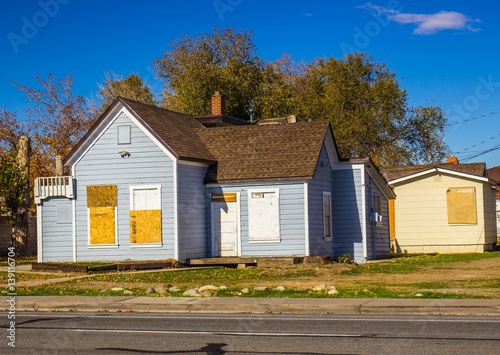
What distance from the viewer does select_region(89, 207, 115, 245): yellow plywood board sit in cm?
3303

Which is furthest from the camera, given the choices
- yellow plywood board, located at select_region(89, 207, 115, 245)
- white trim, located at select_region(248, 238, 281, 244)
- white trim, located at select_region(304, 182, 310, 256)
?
yellow plywood board, located at select_region(89, 207, 115, 245)

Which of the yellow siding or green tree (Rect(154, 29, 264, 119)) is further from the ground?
green tree (Rect(154, 29, 264, 119))

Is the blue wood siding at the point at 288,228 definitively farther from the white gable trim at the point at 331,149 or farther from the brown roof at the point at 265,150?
the white gable trim at the point at 331,149

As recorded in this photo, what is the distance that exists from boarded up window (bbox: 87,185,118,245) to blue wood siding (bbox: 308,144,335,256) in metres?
7.89

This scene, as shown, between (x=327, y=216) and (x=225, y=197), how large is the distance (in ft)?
15.6

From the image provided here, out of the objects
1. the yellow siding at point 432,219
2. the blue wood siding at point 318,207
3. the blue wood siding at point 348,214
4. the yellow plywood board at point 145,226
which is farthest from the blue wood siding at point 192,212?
the yellow siding at point 432,219

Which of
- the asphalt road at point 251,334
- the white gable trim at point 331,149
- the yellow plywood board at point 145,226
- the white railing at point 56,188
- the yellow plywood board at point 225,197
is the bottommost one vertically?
the asphalt road at point 251,334

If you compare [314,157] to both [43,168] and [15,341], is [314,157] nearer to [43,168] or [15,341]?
[15,341]

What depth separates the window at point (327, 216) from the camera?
34875 mm

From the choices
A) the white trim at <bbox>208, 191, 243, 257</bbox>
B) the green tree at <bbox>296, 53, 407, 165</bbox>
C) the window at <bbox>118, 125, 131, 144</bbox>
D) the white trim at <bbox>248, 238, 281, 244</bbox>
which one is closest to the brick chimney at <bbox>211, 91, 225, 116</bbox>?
the white trim at <bbox>208, 191, 243, 257</bbox>

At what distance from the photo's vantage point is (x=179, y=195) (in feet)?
105

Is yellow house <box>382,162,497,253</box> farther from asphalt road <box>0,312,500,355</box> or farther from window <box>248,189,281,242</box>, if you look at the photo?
asphalt road <box>0,312,500,355</box>

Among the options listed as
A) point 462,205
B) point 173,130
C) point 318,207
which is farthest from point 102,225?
point 462,205

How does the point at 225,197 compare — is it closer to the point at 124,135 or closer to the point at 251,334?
the point at 124,135
